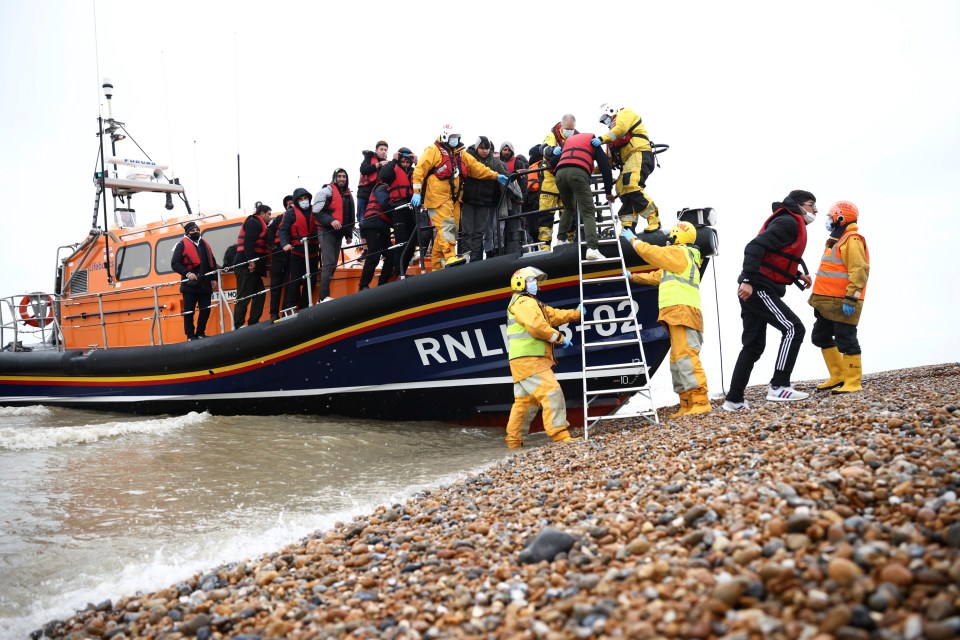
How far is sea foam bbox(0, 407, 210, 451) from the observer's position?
638 cm

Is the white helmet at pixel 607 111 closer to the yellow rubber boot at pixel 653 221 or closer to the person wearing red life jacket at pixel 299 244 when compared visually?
the yellow rubber boot at pixel 653 221

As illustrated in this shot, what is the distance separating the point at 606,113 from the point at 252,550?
466 centimetres

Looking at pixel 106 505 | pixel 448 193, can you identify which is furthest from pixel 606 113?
pixel 106 505

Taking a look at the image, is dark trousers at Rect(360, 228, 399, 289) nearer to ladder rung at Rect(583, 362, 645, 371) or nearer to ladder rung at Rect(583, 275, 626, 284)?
ladder rung at Rect(583, 275, 626, 284)

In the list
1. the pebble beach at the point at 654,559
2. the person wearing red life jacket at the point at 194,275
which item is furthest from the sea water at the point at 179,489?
the person wearing red life jacket at the point at 194,275

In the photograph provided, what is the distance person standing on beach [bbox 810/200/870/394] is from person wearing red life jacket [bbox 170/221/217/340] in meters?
5.95

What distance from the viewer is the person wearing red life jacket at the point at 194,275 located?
25.4 feet

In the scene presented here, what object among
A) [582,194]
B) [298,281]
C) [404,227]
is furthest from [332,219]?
[582,194]

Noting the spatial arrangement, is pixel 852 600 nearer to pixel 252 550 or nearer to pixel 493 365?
pixel 252 550

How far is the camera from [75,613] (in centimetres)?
269

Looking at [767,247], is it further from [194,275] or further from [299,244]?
[194,275]

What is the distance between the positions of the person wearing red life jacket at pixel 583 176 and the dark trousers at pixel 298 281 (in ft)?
9.12

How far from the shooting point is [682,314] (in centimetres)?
548

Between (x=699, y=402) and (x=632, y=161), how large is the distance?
85.0 inches
